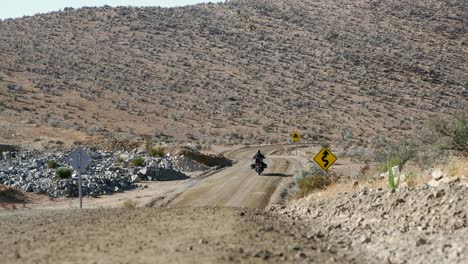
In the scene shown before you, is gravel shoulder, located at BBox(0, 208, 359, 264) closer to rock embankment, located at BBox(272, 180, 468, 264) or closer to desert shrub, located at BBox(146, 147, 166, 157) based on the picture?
rock embankment, located at BBox(272, 180, 468, 264)

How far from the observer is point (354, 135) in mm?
73188

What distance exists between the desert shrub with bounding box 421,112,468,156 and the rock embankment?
12388 mm

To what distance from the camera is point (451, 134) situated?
27.3 m

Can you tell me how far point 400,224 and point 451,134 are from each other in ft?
53.1

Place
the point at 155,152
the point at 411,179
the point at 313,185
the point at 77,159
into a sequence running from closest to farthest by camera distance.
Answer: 1. the point at 411,179
2. the point at 313,185
3. the point at 77,159
4. the point at 155,152

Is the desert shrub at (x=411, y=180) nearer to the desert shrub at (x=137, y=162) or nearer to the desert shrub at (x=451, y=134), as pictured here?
the desert shrub at (x=451, y=134)

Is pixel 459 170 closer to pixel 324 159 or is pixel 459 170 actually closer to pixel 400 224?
pixel 400 224

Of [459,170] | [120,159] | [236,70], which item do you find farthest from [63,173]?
[236,70]

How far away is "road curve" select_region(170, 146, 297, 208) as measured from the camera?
84.2 feet

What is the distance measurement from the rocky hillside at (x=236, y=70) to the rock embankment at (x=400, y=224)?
3631 centimetres

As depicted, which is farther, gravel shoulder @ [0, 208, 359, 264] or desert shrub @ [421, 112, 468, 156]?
desert shrub @ [421, 112, 468, 156]

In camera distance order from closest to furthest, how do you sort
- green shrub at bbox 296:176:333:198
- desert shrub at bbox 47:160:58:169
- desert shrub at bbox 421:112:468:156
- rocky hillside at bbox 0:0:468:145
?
green shrub at bbox 296:176:333:198, desert shrub at bbox 421:112:468:156, desert shrub at bbox 47:160:58:169, rocky hillside at bbox 0:0:468:145

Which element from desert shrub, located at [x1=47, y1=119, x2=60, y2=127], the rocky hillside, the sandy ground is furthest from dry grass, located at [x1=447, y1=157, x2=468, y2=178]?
desert shrub, located at [x1=47, y1=119, x2=60, y2=127]

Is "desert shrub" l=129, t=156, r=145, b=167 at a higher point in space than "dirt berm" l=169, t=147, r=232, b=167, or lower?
higher
